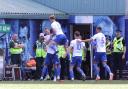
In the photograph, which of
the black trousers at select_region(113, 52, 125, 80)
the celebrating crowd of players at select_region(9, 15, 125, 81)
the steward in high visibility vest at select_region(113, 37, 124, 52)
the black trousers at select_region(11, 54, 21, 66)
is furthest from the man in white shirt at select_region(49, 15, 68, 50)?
the black trousers at select_region(113, 52, 125, 80)

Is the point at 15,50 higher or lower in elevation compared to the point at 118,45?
lower

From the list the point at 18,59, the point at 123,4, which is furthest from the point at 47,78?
the point at 123,4

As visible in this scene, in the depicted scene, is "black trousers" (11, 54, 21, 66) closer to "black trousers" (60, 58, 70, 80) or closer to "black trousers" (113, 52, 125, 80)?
"black trousers" (60, 58, 70, 80)

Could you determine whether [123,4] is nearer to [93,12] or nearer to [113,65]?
[93,12]

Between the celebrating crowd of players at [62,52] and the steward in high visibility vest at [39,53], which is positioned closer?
the celebrating crowd of players at [62,52]

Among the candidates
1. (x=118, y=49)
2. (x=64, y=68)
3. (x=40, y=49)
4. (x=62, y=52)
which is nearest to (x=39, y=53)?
(x=40, y=49)

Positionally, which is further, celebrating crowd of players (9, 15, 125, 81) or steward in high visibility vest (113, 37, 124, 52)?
steward in high visibility vest (113, 37, 124, 52)

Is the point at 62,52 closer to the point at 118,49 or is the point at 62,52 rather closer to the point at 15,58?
the point at 15,58

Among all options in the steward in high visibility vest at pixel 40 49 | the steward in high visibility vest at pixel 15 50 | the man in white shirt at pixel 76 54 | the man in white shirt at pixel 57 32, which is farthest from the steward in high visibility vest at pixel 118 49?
the man in white shirt at pixel 57 32

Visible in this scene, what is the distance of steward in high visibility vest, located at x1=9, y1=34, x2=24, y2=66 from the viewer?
81.9 ft

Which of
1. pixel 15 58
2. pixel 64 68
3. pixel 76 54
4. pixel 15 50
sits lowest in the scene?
pixel 64 68

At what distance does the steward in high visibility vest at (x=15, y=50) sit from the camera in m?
25.0

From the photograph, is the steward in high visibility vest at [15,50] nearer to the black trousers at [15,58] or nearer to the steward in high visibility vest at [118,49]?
the black trousers at [15,58]

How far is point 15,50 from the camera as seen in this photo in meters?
25.1
